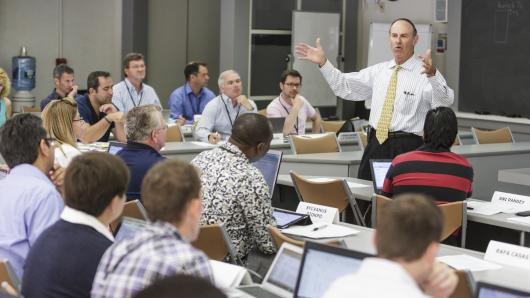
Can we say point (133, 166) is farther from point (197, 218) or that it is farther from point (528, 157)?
point (528, 157)

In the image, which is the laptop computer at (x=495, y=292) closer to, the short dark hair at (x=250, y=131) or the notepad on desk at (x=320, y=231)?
the notepad on desk at (x=320, y=231)

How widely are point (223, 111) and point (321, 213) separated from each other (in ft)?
13.1

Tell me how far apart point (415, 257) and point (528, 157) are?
21.6ft

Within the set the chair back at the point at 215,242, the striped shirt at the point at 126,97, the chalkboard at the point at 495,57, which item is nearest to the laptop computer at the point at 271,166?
the chair back at the point at 215,242

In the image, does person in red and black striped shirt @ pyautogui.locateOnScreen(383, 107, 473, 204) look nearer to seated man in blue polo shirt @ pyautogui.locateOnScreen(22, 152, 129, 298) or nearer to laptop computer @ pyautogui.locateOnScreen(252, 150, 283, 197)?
laptop computer @ pyautogui.locateOnScreen(252, 150, 283, 197)

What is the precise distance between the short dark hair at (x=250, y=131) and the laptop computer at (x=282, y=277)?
110 centimetres

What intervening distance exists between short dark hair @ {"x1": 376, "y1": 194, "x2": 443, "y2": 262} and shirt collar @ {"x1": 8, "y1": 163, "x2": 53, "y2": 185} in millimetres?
1762

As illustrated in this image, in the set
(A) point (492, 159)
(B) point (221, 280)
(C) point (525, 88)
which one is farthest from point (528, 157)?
(B) point (221, 280)

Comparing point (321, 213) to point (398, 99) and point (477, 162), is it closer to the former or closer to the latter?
point (398, 99)

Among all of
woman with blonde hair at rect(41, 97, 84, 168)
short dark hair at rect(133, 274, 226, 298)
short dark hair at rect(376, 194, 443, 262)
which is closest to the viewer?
short dark hair at rect(133, 274, 226, 298)

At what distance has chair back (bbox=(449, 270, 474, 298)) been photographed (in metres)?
3.18

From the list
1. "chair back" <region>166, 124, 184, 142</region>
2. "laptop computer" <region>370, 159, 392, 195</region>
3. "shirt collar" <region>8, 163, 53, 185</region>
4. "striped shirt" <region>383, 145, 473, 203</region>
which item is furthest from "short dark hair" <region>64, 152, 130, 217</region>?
"chair back" <region>166, 124, 184, 142</region>

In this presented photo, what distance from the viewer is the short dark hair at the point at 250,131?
13.5 ft

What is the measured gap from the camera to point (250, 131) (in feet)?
13.5
